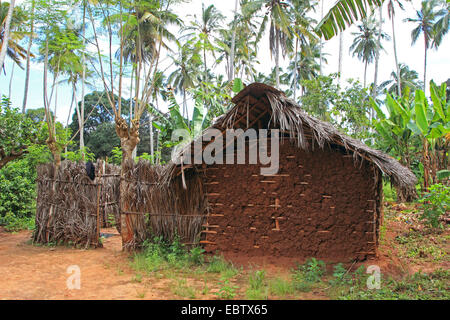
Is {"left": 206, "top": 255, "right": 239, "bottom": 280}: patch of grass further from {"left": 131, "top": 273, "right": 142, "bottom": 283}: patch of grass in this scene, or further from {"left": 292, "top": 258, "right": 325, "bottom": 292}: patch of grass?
{"left": 131, "top": 273, "right": 142, "bottom": 283}: patch of grass

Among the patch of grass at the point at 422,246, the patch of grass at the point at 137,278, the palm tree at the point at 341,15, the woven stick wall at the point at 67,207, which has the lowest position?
the patch of grass at the point at 137,278

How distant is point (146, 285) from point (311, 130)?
11.2 feet

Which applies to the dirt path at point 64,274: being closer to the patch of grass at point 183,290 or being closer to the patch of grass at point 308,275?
the patch of grass at point 183,290

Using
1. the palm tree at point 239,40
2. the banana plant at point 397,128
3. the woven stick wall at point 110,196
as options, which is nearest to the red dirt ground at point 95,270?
the woven stick wall at point 110,196

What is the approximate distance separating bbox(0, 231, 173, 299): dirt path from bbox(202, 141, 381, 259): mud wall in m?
1.65

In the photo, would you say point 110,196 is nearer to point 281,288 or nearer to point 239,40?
point 281,288

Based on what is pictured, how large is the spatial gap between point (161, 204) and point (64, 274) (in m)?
1.99

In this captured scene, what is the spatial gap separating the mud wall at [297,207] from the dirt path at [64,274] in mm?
1653

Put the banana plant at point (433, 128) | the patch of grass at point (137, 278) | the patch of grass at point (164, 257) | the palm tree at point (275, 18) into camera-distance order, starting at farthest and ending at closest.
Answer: the palm tree at point (275, 18) → the banana plant at point (433, 128) → the patch of grass at point (164, 257) → the patch of grass at point (137, 278)

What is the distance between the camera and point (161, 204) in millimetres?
6363

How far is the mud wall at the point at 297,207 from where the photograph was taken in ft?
17.4

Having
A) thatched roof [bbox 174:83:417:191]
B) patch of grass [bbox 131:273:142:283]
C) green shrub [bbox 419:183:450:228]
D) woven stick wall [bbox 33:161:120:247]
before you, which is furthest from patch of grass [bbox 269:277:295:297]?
green shrub [bbox 419:183:450:228]

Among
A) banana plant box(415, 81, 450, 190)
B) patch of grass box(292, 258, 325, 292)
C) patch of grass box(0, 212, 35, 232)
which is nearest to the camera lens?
patch of grass box(292, 258, 325, 292)

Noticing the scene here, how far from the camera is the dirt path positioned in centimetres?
434
